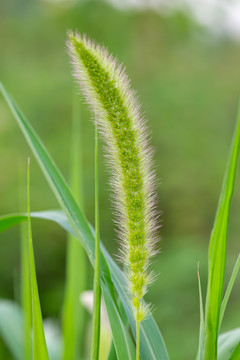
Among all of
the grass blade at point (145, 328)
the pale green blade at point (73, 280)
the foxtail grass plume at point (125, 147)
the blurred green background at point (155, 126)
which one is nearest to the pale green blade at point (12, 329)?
the pale green blade at point (73, 280)

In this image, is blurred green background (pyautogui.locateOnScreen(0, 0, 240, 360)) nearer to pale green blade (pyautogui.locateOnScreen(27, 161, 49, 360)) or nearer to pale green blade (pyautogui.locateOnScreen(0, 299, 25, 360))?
pale green blade (pyautogui.locateOnScreen(0, 299, 25, 360))

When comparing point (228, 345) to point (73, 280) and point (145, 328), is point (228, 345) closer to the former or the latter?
point (145, 328)

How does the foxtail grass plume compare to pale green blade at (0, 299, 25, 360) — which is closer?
the foxtail grass plume

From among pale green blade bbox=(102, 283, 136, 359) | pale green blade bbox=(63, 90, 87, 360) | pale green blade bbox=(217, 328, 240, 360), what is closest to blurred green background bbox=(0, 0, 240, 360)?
pale green blade bbox=(63, 90, 87, 360)

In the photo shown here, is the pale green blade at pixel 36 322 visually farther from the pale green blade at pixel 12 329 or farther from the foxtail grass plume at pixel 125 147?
the pale green blade at pixel 12 329

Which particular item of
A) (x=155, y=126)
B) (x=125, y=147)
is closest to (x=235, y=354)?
(x=125, y=147)

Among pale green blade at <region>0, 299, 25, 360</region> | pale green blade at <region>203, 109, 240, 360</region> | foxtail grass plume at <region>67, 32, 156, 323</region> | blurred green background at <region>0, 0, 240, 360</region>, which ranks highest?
blurred green background at <region>0, 0, 240, 360</region>

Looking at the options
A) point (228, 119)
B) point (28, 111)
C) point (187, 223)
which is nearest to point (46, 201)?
point (28, 111)
